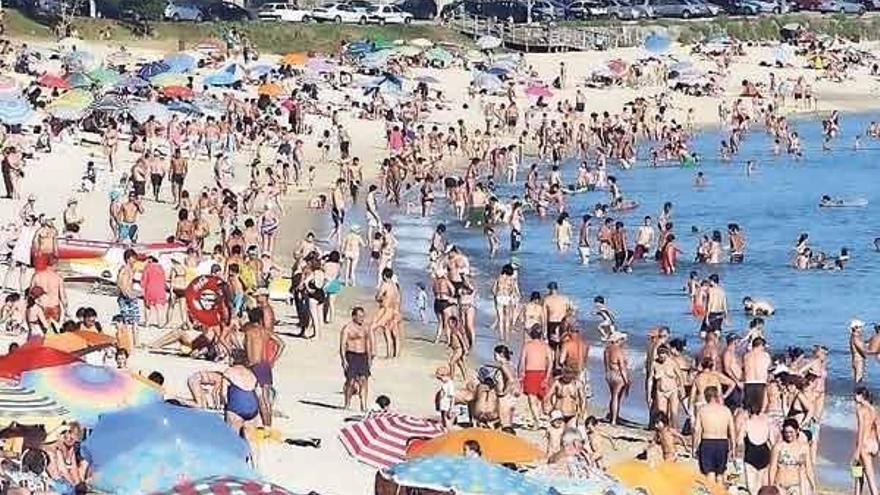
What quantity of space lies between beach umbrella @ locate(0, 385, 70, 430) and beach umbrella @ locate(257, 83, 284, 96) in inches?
1113

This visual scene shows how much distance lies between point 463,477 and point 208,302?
7.08m

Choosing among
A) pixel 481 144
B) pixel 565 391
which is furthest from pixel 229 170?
pixel 565 391

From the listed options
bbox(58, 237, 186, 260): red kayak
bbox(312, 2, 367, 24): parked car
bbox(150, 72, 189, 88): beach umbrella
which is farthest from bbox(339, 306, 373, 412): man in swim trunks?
bbox(312, 2, 367, 24): parked car

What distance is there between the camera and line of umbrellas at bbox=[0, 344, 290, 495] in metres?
9.39

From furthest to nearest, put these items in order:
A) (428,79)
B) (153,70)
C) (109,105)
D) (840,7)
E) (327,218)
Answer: (840,7) → (428,79) → (153,70) → (109,105) → (327,218)

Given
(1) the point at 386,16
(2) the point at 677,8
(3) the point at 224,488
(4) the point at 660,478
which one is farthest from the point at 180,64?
(2) the point at 677,8

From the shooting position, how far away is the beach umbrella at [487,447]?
33.6 feet

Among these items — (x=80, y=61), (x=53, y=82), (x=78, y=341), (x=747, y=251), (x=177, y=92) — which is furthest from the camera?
(x=80, y=61)

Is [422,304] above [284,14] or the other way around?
the other way around

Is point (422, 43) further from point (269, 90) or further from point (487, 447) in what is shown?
point (487, 447)

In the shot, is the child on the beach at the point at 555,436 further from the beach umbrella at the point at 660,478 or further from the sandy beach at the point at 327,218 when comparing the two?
the sandy beach at the point at 327,218

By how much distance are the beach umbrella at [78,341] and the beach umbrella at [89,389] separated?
1.74 metres

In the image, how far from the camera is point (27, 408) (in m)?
10.0

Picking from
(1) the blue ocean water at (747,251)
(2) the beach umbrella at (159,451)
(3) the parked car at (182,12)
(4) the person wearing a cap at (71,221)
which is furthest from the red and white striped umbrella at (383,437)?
(3) the parked car at (182,12)
